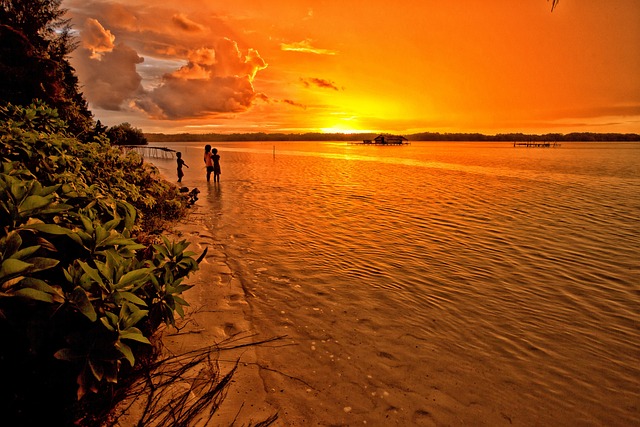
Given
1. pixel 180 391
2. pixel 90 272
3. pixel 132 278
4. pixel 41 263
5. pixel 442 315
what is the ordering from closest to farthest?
pixel 41 263
pixel 90 272
pixel 132 278
pixel 180 391
pixel 442 315

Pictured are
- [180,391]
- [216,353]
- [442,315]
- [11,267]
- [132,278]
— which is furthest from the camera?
[442,315]

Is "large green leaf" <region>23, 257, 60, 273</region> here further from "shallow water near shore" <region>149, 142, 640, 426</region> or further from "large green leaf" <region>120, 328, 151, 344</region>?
"shallow water near shore" <region>149, 142, 640, 426</region>

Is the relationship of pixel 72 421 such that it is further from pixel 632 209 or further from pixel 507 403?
pixel 632 209

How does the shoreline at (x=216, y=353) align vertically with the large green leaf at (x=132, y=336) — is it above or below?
below

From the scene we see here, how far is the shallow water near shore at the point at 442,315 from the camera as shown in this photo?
346 centimetres

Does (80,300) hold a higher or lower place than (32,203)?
lower

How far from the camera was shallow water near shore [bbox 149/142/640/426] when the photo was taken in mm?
3455

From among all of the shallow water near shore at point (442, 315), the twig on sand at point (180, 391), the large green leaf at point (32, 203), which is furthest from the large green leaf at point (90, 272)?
the shallow water near shore at point (442, 315)

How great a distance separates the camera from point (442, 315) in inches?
205

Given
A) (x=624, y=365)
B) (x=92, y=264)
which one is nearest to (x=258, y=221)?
(x=92, y=264)

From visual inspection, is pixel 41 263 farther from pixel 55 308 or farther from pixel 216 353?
pixel 216 353

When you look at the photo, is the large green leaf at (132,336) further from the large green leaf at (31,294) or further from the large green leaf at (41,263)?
the large green leaf at (41,263)

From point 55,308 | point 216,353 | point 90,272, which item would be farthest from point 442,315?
point 55,308

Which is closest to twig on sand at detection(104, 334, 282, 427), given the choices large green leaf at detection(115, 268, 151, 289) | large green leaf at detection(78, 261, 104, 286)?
large green leaf at detection(115, 268, 151, 289)
